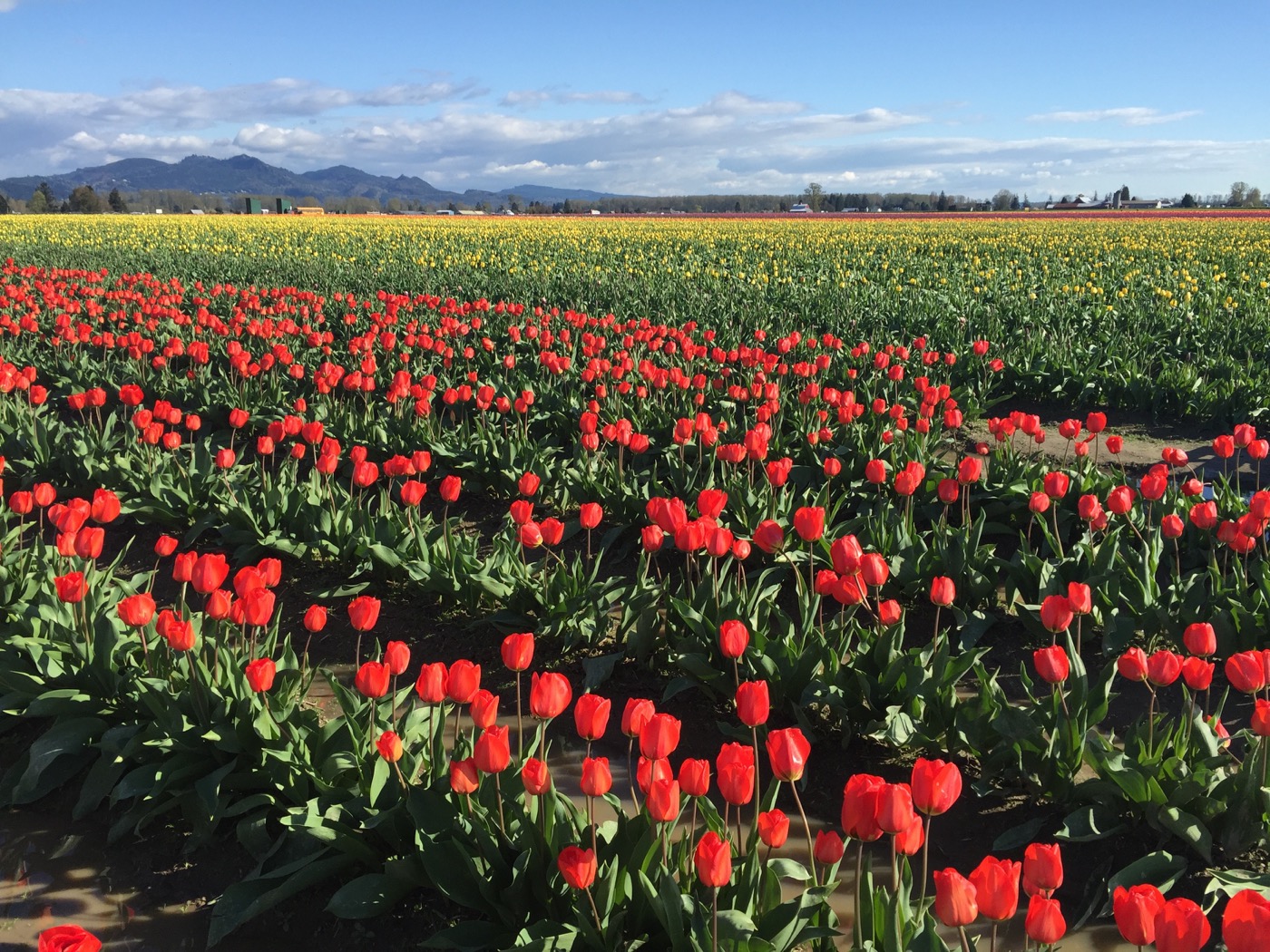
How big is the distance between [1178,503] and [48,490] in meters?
5.94

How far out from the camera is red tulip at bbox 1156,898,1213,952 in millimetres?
1614

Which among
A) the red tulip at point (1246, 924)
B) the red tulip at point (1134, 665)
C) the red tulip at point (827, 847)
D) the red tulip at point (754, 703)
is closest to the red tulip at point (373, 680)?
the red tulip at point (754, 703)

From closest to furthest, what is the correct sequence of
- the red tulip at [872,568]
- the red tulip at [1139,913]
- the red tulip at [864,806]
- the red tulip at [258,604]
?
the red tulip at [1139,913], the red tulip at [864,806], the red tulip at [258,604], the red tulip at [872,568]

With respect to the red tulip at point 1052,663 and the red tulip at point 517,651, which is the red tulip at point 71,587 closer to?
the red tulip at point 517,651

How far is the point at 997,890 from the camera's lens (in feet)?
6.06

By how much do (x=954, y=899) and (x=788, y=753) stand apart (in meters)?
0.48

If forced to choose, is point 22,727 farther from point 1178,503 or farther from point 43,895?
point 1178,503

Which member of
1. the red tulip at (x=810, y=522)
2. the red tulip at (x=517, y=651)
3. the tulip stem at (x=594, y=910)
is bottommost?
the tulip stem at (x=594, y=910)

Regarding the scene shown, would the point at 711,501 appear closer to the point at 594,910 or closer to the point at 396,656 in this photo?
the point at 396,656

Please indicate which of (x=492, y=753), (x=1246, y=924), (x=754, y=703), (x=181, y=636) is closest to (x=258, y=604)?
(x=181, y=636)

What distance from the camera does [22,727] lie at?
13.1 feet

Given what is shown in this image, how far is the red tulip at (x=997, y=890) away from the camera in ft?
6.04

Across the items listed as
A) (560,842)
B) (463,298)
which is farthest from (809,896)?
(463,298)

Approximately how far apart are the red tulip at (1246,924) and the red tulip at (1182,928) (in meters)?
0.04
